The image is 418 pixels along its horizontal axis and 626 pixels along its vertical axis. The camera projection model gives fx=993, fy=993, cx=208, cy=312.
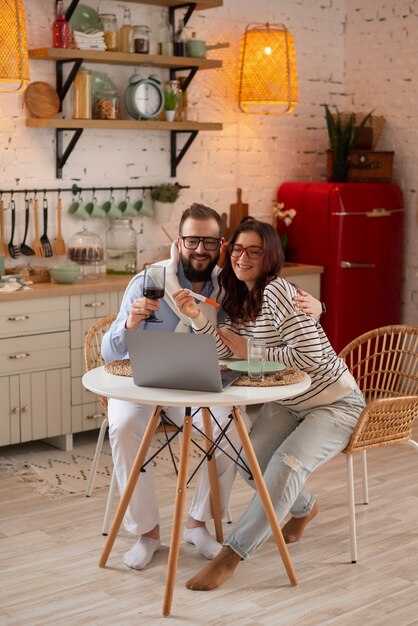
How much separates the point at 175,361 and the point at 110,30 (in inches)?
106

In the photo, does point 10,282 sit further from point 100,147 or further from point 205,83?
point 205,83

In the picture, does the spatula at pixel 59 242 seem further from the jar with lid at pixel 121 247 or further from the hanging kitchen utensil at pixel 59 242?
the jar with lid at pixel 121 247

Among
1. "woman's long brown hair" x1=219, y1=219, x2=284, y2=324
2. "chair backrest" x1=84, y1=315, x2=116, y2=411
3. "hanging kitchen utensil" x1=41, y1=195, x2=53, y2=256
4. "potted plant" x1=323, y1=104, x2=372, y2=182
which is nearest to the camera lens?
"woman's long brown hair" x1=219, y1=219, x2=284, y2=324

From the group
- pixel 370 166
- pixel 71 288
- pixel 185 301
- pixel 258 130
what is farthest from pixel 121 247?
pixel 185 301

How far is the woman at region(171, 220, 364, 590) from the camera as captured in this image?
10.7 feet

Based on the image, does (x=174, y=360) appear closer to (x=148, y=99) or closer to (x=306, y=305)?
(x=306, y=305)

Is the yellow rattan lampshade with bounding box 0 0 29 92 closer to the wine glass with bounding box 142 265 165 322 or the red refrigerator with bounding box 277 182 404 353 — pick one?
the wine glass with bounding box 142 265 165 322

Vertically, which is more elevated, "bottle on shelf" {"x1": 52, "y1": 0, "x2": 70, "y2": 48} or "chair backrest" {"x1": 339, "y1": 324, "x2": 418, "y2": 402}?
"bottle on shelf" {"x1": 52, "y1": 0, "x2": 70, "y2": 48}

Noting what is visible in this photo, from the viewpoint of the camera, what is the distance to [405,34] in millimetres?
6078

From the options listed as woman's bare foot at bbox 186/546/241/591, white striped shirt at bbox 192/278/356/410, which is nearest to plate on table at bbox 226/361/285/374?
white striped shirt at bbox 192/278/356/410

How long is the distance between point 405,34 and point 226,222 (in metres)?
1.60

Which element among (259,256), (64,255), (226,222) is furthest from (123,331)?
(226,222)

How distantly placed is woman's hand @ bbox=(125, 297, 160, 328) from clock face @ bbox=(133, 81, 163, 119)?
220cm

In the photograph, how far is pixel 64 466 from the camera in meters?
4.65
